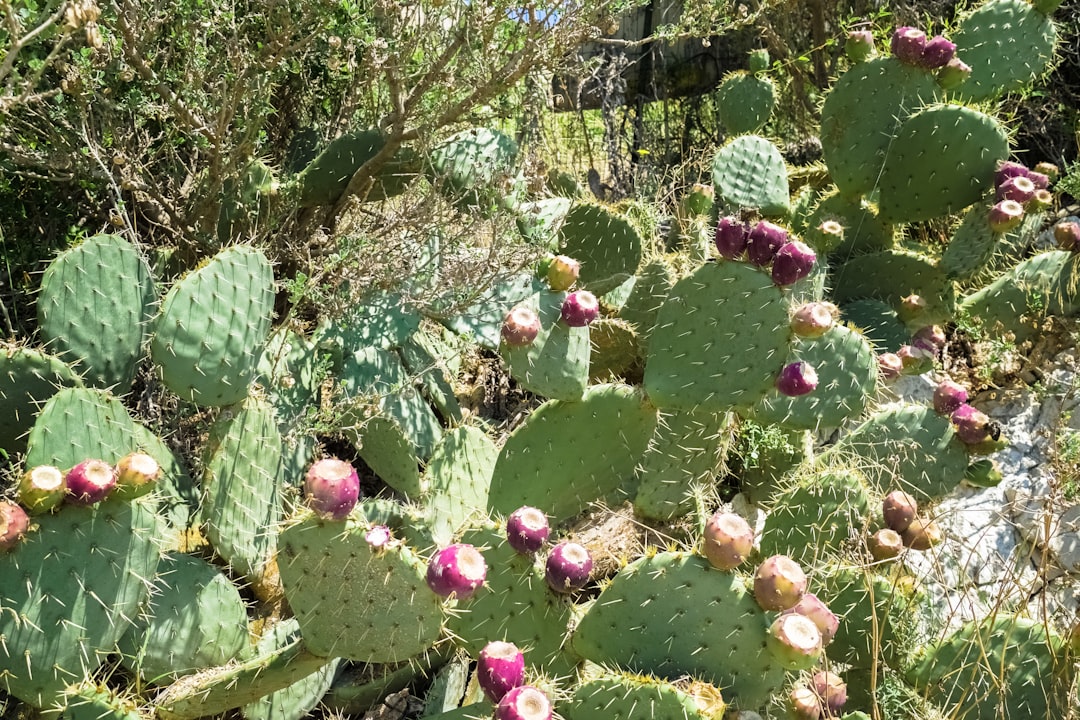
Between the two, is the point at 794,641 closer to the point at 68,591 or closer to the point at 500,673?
the point at 500,673

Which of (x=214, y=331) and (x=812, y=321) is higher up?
(x=812, y=321)

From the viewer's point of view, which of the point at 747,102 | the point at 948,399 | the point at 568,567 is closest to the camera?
the point at 568,567

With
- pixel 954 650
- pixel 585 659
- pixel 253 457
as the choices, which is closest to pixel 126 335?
pixel 253 457

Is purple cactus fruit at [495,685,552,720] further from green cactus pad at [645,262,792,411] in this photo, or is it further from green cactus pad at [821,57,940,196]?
green cactus pad at [821,57,940,196]

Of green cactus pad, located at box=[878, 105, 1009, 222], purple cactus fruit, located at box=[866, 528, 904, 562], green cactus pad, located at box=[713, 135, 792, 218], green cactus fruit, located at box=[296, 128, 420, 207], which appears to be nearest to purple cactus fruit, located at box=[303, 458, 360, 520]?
purple cactus fruit, located at box=[866, 528, 904, 562]

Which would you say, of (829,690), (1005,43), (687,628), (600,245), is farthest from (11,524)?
(1005,43)

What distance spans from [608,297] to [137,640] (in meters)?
1.91

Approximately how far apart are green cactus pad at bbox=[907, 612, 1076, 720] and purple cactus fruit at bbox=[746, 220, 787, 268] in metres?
0.85

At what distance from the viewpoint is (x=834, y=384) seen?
2.28 meters

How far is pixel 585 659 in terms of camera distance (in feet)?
5.48

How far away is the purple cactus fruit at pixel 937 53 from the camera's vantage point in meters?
3.13

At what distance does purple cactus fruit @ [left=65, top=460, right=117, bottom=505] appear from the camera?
1.38m

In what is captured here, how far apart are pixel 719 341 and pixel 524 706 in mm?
1024

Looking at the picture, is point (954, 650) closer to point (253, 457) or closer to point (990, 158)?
point (253, 457)
